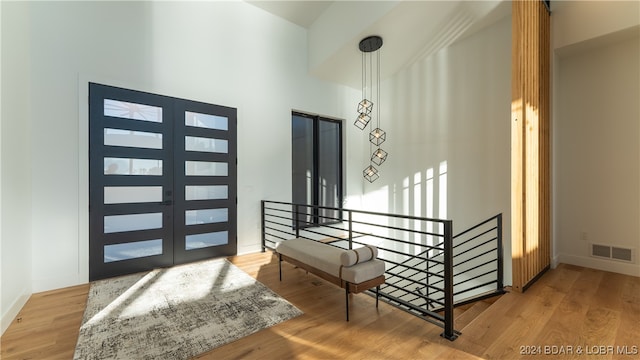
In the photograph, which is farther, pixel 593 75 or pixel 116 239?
pixel 593 75

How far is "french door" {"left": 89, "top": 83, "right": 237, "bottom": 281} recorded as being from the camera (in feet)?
10.7

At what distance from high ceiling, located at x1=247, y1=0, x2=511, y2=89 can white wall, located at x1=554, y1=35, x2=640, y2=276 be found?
146 cm

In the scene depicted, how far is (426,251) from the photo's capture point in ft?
8.64

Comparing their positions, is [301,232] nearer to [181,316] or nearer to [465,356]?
[181,316]

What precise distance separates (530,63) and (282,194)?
3.90 m

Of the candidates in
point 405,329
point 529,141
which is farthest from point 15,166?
point 529,141

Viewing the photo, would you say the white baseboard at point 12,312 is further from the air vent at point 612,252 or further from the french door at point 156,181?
the air vent at point 612,252

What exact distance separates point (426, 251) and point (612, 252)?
9.42ft

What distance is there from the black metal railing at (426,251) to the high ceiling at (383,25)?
2773 millimetres

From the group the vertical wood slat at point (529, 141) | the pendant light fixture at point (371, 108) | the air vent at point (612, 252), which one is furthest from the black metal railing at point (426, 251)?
the pendant light fixture at point (371, 108)

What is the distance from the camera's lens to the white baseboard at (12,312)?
2.21 metres

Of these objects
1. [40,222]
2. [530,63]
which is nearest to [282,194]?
[40,222]

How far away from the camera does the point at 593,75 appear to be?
3562 mm

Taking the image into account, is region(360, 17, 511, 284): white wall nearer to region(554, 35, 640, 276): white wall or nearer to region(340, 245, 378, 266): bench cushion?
region(554, 35, 640, 276): white wall
